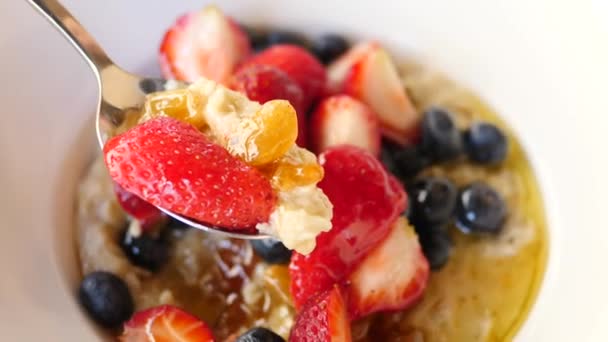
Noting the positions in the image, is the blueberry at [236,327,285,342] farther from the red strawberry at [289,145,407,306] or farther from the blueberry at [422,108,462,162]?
the blueberry at [422,108,462,162]

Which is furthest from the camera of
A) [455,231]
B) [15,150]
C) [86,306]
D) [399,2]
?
[399,2]

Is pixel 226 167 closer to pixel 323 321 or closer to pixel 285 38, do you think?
pixel 323 321

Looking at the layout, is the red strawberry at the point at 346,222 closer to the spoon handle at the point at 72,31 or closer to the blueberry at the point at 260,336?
the blueberry at the point at 260,336

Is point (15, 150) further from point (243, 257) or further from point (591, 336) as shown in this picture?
point (591, 336)

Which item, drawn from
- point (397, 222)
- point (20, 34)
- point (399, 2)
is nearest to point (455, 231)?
point (397, 222)

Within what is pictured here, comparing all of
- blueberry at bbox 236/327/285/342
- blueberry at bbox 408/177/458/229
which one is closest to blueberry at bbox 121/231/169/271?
blueberry at bbox 236/327/285/342
